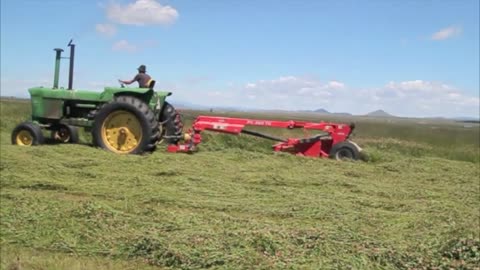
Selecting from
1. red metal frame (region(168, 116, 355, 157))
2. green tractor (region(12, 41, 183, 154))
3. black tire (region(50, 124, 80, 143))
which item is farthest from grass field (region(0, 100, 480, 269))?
black tire (region(50, 124, 80, 143))

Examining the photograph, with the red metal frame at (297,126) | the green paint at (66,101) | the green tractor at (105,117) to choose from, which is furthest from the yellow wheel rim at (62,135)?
the red metal frame at (297,126)

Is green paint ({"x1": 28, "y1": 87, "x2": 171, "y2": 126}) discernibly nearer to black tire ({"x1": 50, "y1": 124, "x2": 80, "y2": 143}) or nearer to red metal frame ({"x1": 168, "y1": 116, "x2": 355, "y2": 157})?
black tire ({"x1": 50, "y1": 124, "x2": 80, "y2": 143})

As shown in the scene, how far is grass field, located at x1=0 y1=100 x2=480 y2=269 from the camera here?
15.1ft

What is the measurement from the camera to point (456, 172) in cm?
1009

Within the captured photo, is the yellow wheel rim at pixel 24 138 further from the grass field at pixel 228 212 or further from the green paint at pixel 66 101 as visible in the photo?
the grass field at pixel 228 212

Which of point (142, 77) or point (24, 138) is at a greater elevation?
point (142, 77)

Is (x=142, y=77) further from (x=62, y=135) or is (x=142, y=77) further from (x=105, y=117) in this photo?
(x=62, y=135)

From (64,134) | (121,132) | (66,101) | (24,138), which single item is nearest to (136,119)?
(121,132)

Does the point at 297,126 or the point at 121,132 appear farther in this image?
the point at 297,126

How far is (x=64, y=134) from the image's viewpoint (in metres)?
12.4

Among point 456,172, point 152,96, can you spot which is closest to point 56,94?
point 152,96

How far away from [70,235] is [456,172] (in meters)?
7.31

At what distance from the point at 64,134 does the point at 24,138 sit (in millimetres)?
937

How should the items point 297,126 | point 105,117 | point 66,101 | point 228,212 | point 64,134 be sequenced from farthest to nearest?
1. point 64,134
2. point 66,101
3. point 297,126
4. point 105,117
5. point 228,212
